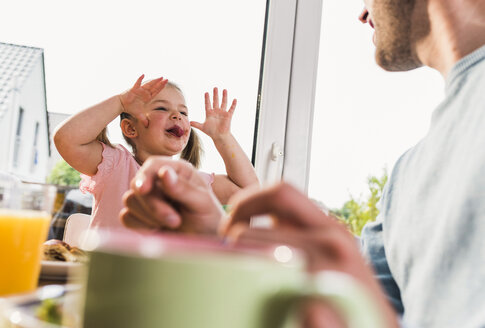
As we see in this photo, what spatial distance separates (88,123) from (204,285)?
5.29 feet

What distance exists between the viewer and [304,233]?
0.24 m

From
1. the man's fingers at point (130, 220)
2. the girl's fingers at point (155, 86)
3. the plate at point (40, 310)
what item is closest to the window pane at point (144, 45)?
the girl's fingers at point (155, 86)

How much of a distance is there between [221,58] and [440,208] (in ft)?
4.60

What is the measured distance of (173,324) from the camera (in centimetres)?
19

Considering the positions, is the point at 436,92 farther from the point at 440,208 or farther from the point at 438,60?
the point at 440,208

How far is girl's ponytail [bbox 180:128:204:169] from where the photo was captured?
2.04 meters

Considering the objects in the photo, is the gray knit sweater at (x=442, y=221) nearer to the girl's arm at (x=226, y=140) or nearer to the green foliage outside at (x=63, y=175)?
the girl's arm at (x=226, y=140)

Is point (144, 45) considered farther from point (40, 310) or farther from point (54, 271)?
point (40, 310)

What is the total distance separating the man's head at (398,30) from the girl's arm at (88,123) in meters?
0.90

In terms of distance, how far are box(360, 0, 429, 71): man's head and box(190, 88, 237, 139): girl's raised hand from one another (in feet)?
2.89

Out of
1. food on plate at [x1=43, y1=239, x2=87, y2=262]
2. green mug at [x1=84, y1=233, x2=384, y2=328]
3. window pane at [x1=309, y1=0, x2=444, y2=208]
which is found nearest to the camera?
green mug at [x1=84, y1=233, x2=384, y2=328]

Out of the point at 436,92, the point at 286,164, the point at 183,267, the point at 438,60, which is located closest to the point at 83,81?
the point at 286,164

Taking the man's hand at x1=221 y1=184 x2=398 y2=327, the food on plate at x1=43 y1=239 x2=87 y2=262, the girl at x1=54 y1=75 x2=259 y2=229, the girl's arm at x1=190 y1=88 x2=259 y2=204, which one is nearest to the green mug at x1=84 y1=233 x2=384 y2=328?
the man's hand at x1=221 y1=184 x2=398 y2=327

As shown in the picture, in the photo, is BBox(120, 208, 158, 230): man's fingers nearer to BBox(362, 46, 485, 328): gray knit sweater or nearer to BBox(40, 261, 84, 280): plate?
BBox(40, 261, 84, 280): plate
